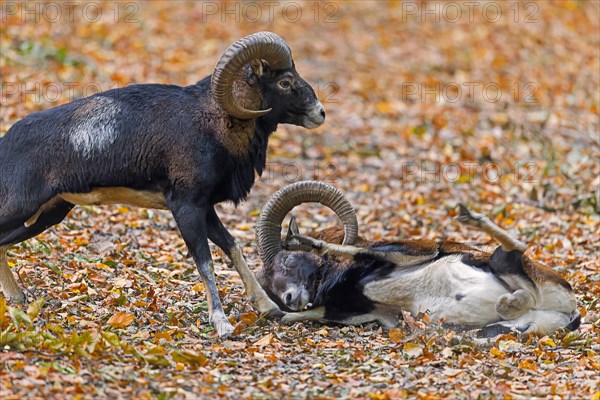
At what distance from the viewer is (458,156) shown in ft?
49.6

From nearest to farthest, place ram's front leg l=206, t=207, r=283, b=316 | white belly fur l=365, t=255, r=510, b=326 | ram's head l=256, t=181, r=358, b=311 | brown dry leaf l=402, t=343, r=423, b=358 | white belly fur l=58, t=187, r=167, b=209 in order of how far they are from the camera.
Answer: brown dry leaf l=402, t=343, r=423, b=358 → white belly fur l=365, t=255, r=510, b=326 → white belly fur l=58, t=187, r=167, b=209 → ram's front leg l=206, t=207, r=283, b=316 → ram's head l=256, t=181, r=358, b=311

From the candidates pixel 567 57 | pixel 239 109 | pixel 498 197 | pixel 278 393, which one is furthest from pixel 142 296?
pixel 567 57

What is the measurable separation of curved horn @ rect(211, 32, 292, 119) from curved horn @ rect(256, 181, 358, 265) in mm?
974

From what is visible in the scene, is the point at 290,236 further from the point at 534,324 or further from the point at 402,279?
the point at 534,324

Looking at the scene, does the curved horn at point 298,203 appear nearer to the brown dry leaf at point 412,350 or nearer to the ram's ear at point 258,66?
the ram's ear at point 258,66

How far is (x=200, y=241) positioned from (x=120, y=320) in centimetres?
93

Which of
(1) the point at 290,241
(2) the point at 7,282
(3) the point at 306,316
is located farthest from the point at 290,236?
(2) the point at 7,282

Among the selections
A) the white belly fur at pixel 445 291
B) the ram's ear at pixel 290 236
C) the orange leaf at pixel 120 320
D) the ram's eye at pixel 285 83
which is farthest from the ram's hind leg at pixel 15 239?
the white belly fur at pixel 445 291

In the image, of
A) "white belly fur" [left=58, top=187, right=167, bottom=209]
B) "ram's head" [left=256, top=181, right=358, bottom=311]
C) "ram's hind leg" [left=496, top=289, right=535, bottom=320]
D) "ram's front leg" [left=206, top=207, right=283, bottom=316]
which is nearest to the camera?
"ram's hind leg" [left=496, top=289, right=535, bottom=320]

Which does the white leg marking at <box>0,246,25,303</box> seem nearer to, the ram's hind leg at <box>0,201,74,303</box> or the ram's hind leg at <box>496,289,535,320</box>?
the ram's hind leg at <box>0,201,74,303</box>

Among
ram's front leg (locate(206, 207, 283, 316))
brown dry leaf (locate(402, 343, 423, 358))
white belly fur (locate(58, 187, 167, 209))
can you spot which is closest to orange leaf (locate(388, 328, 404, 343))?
brown dry leaf (locate(402, 343, 423, 358))

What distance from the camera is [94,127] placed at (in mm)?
8453

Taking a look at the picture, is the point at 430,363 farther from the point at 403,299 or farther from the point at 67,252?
the point at 67,252

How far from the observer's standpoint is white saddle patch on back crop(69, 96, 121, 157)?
838 centimetres
